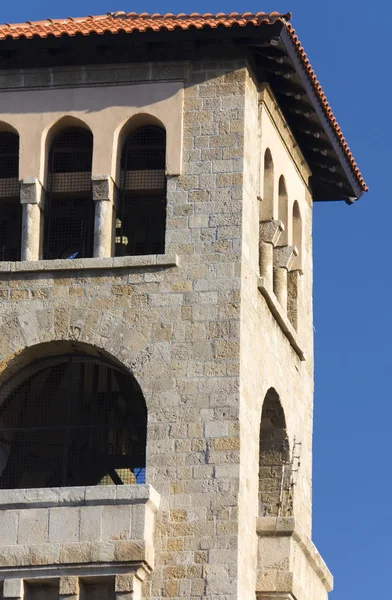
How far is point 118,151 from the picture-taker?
120 ft

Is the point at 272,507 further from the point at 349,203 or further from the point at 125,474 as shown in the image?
the point at 349,203

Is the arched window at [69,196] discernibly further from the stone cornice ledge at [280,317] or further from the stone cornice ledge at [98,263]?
the stone cornice ledge at [280,317]

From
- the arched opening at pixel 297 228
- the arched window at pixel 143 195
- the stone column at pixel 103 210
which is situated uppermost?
the arched opening at pixel 297 228

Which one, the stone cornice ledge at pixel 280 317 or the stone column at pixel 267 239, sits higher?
the stone column at pixel 267 239

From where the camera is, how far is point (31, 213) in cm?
3641

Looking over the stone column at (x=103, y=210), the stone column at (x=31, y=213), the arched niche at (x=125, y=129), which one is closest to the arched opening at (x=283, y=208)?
the arched niche at (x=125, y=129)

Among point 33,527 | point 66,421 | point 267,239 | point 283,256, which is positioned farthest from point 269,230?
point 33,527

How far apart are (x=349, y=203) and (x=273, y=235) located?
17.4ft

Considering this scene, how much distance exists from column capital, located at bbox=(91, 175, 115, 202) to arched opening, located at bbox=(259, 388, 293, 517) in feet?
14.8

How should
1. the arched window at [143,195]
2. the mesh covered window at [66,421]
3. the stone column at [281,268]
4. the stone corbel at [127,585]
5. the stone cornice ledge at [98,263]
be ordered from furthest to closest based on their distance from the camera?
the stone column at [281,268]
the arched window at [143,195]
the mesh covered window at [66,421]
the stone cornice ledge at [98,263]
the stone corbel at [127,585]

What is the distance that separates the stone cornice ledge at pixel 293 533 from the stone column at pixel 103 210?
4923 mm

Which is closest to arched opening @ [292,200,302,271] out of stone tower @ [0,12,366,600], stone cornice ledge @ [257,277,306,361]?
stone tower @ [0,12,366,600]

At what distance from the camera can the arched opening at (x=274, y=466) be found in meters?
37.8

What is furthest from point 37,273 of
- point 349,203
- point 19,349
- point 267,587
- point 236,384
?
point 349,203
